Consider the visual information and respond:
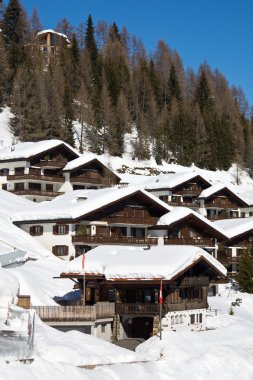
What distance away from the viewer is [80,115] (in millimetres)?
107500

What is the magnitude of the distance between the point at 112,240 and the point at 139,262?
57.1 ft

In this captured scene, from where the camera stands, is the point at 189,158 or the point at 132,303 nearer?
the point at 132,303

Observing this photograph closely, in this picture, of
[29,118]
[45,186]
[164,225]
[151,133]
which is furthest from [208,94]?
[164,225]

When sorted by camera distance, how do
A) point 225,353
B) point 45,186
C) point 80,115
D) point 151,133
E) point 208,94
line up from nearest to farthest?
point 225,353
point 45,186
point 80,115
point 151,133
point 208,94

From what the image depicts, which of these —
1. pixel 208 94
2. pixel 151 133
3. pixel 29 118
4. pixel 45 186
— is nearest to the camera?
pixel 45 186

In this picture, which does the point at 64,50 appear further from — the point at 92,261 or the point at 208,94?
the point at 92,261

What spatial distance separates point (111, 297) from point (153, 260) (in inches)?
139

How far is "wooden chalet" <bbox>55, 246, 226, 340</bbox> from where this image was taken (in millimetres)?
37375

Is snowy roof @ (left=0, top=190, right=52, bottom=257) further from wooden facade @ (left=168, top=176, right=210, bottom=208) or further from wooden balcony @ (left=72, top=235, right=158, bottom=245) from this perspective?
Answer: wooden facade @ (left=168, top=176, right=210, bottom=208)

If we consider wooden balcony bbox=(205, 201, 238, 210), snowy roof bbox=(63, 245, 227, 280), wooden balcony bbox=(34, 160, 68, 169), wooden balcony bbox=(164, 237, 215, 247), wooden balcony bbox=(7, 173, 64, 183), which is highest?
wooden balcony bbox=(34, 160, 68, 169)

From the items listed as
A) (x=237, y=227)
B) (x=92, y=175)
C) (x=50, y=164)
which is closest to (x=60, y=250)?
(x=237, y=227)

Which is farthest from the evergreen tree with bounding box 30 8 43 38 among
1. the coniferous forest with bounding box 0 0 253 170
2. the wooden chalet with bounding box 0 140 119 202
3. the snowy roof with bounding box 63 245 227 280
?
the snowy roof with bounding box 63 245 227 280

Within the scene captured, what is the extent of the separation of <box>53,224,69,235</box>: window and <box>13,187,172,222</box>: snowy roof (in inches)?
31.0

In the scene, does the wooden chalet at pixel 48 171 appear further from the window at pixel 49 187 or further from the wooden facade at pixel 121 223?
the wooden facade at pixel 121 223
